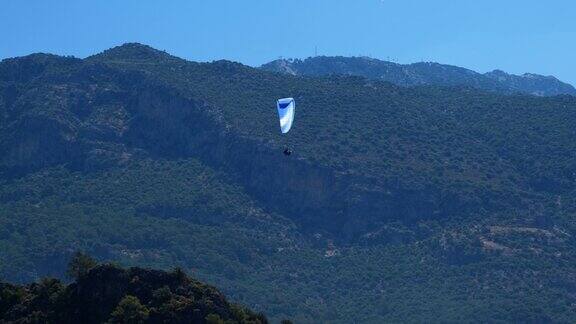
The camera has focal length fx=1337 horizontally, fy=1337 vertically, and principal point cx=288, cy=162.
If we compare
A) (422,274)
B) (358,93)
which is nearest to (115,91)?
(358,93)

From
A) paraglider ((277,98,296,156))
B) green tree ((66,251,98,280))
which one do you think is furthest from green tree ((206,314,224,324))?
paraglider ((277,98,296,156))

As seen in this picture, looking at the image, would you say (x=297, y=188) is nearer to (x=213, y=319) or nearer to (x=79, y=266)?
(x=79, y=266)

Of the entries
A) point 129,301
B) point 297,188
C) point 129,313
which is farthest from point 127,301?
point 297,188

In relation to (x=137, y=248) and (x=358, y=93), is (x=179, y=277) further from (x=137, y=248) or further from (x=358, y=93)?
(x=358, y=93)

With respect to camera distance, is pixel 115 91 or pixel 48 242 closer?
pixel 48 242

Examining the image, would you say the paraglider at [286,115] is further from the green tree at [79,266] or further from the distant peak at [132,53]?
the distant peak at [132,53]

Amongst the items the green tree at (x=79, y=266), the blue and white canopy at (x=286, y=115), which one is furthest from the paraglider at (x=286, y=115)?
the green tree at (x=79, y=266)

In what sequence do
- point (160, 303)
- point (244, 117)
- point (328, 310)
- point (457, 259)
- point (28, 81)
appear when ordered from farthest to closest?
1. point (28, 81)
2. point (244, 117)
3. point (457, 259)
4. point (328, 310)
5. point (160, 303)
